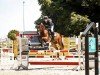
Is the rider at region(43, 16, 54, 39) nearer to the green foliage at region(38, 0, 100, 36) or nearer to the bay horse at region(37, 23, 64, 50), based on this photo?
the bay horse at region(37, 23, 64, 50)

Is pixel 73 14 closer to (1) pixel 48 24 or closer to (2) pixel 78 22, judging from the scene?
(2) pixel 78 22

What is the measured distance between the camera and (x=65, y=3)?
55000mm

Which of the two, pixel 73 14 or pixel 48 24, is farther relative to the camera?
pixel 73 14

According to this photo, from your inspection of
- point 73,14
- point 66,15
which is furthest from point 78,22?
point 66,15

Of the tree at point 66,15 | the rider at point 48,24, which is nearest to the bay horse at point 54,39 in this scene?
the rider at point 48,24

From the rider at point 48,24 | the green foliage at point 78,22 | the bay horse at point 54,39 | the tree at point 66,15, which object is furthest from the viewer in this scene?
the tree at point 66,15

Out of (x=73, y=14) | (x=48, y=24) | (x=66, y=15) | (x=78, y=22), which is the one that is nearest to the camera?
(x=48, y=24)

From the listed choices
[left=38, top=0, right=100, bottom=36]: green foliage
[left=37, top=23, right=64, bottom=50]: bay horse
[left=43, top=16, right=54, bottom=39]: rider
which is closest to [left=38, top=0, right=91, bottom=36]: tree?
[left=38, top=0, right=100, bottom=36]: green foliage

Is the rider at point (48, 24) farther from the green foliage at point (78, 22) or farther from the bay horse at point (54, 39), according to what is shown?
the green foliage at point (78, 22)

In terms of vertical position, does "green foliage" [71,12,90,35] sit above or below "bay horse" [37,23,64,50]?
above

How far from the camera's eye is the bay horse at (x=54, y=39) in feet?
83.5

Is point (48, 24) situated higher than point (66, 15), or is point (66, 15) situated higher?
point (66, 15)

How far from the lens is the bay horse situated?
25438 millimetres

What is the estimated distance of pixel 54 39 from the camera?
A: 84.0 ft
